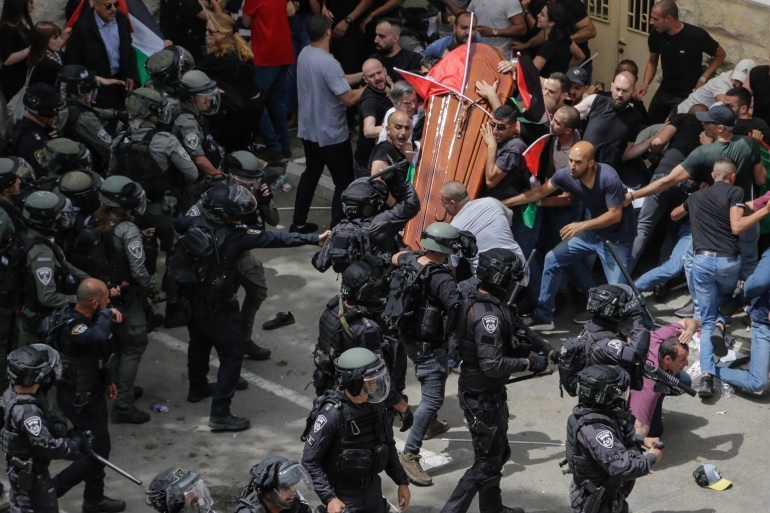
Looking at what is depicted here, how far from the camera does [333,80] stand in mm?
12391

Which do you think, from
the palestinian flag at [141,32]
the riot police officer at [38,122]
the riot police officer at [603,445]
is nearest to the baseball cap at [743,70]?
the riot police officer at [603,445]

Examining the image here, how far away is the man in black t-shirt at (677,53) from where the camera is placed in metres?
12.7

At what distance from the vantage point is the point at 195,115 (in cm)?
1122

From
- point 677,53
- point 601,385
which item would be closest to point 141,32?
point 677,53

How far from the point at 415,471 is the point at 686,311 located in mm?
3313

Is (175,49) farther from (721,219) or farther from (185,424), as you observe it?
(721,219)

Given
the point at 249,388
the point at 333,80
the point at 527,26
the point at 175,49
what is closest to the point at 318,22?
the point at 333,80

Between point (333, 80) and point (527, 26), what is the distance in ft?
8.07

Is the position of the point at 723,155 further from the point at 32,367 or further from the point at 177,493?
the point at 177,493

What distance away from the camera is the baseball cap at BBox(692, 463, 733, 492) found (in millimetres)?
9227

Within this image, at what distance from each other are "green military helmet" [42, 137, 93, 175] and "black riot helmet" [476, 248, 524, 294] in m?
3.61

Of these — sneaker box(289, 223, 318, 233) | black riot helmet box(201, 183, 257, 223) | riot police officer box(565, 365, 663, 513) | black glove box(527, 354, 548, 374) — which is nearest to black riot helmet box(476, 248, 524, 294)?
black glove box(527, 354, 548, 374)

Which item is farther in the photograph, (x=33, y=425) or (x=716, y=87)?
(x=716, y=87)

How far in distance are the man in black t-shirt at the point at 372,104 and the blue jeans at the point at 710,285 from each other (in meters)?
3.07
